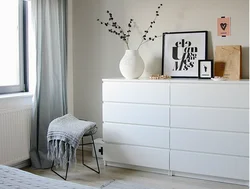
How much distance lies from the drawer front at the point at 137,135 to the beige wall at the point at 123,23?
2.09 ft

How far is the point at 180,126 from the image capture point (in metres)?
3.24

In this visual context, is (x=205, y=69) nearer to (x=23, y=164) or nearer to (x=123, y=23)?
(x=123, y=23)

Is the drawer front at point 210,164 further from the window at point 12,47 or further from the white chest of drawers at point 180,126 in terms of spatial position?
the window at point 12,47

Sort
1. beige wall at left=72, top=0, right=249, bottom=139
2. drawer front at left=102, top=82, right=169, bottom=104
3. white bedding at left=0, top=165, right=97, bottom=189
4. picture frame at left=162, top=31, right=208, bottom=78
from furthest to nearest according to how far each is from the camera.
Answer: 1. picture frame at left=162, top=31, right=208, bottom=78
2. beige wall at left=72, top=0, right=249, bottom=139
3. drawer front at left=102, top=82, right=169, bottom=104
4. white bedding at left=0, top=165, right=97, bottom=189

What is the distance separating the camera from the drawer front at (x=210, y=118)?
3.00 meters

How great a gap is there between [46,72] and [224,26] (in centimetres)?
205

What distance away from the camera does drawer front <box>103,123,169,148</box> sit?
3333mm

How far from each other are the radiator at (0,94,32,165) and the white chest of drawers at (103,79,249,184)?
883mm

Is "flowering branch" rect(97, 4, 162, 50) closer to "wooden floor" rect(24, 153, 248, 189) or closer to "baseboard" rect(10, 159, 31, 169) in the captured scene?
"wooden floor" rect(24, 153, 248, 189)

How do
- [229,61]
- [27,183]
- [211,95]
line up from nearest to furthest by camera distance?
[27,183]
[211,95]
[229,61]

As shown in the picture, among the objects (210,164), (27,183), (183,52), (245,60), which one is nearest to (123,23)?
(183,52)

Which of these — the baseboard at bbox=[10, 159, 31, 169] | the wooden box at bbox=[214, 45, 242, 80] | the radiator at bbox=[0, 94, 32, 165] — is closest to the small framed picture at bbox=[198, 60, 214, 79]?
the wooden box at bbox=[214, 45, 242, 80]

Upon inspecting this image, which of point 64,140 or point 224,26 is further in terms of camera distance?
point 224,26

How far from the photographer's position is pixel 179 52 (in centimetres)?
364
